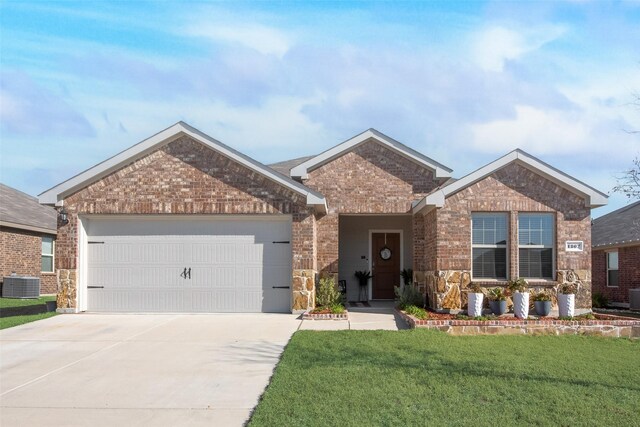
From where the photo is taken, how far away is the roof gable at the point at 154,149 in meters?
14.6

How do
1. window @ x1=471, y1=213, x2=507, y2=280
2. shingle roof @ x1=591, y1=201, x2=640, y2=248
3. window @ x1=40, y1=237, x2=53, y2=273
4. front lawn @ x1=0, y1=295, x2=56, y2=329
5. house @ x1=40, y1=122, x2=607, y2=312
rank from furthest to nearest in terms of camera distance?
window @ x1=40, y1=237, x2=53, y2=273 < shingle roof @ x1=591, y1=201, x2=640, y2=248 < window @ x1=471, y1=213, x2=507, y2=280 < house @ x1=40, y1=122, x2=607, y2=312 < front lawn @ x1=0, y1=295, x2=56, y2=329

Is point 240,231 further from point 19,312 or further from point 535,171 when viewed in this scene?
point 535,171

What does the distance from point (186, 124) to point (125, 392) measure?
8585mm

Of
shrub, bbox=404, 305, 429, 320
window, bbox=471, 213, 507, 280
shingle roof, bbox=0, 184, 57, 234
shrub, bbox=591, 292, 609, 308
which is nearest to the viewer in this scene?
shrub, bbox=404, 305, 429, 320

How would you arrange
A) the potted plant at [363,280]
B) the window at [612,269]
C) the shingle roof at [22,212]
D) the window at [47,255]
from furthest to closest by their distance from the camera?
the window at [47,255] < the window at [612,269] < the shingle roof at [22,212] < the potted plant at [363,280]

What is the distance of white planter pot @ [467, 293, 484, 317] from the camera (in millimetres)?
13531

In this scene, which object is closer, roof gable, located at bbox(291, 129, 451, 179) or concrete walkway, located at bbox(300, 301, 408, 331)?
concrete walkway, located at bbox(300, 301, 408, 331)

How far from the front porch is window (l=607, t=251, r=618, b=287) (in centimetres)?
886

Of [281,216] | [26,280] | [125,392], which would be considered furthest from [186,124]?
[26,280]

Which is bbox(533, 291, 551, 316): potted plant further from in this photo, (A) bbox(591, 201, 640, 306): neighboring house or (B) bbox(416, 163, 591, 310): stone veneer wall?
(A) bbox(591, 201, 640, 306): neighboring house

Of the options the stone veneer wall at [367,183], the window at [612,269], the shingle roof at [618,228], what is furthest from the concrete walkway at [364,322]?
the window at [612,269]

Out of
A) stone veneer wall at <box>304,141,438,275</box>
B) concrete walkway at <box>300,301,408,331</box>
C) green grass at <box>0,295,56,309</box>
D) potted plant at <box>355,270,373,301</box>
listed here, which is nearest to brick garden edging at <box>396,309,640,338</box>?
concrete walkway at <box>300,301,408,331</box>

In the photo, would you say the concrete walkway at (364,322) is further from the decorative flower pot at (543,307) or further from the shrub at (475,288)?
the decorative flower pot at (543,307)

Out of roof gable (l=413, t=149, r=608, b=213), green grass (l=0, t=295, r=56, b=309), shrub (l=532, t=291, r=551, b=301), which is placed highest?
roof gable (l=413, t=149, r=608, b=213)
